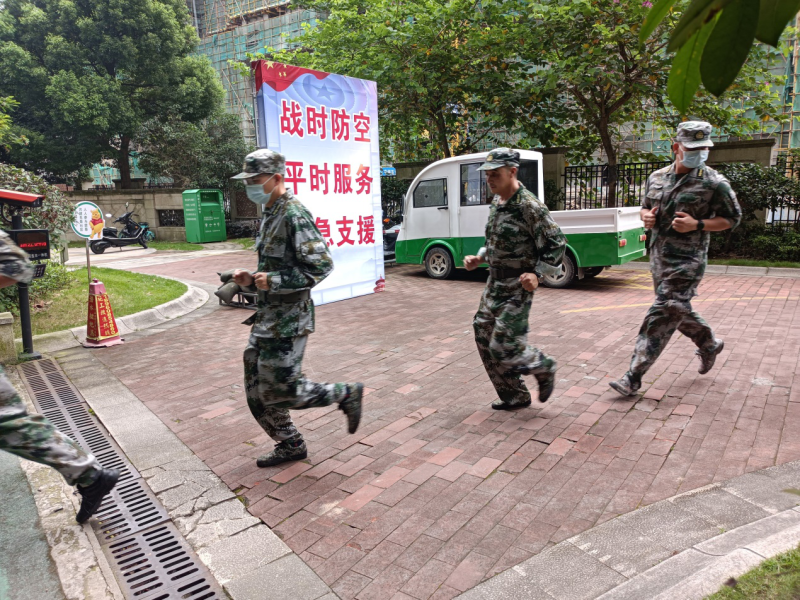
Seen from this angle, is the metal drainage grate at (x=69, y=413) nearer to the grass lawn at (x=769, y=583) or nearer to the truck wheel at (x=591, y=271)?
the grass lawn at (x=769, y=583)

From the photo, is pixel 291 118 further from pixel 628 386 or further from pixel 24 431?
pixel 24 431

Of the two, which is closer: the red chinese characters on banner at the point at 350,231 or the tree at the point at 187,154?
the red chinese characters on banner at the point at 350,231

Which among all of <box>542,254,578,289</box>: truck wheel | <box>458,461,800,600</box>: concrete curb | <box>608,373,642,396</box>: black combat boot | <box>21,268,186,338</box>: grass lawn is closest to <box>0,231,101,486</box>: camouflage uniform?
<box>458,461,800,600</box>: concrete curb

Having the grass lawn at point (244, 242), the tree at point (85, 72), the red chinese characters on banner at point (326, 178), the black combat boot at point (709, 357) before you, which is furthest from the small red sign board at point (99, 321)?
the tree at point (85, 72)

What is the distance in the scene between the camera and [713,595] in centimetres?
214

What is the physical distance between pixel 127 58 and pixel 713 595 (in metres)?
23.9

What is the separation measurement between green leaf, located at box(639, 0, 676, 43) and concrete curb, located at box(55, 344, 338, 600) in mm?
2305

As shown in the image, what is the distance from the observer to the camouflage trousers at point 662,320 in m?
4.30

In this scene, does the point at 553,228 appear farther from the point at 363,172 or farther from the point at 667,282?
the point at 363,172

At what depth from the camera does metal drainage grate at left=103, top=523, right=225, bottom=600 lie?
2541 millimetres

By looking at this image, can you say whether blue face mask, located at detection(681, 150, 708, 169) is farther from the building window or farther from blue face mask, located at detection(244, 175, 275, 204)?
the building window

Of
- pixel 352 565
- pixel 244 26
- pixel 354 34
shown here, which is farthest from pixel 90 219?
pixel 244 26

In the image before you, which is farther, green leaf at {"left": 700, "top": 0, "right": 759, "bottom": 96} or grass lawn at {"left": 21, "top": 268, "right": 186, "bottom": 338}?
grass lawn at {"left": 21, "top": 268, "right": 186, "bottom": 338}

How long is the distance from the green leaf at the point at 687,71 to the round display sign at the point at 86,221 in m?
7.91
